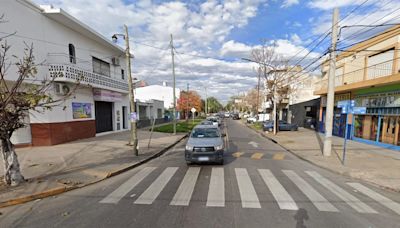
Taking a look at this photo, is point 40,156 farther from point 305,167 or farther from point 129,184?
point 305,167

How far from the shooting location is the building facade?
40.9ft

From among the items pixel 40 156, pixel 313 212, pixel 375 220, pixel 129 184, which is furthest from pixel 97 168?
pixel 375 220

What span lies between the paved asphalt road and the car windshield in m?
2.17

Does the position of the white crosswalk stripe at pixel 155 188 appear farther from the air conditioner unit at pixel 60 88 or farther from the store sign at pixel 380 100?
the store sign at pixel 380 100

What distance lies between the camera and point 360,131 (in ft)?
52.3

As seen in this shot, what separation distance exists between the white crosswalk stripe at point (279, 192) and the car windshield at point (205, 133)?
2746 mm

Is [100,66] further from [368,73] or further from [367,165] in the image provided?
[368,73]

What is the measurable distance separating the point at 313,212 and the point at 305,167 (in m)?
4.57

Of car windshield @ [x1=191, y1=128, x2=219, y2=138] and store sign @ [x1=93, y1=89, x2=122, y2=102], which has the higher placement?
store sign @ [x1=93, y1=89, x2=122, y2=102]

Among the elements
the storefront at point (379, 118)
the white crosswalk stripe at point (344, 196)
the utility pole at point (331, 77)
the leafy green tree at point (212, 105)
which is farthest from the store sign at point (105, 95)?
the leafy green tree at point (212, 105)

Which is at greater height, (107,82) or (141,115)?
(107,82)

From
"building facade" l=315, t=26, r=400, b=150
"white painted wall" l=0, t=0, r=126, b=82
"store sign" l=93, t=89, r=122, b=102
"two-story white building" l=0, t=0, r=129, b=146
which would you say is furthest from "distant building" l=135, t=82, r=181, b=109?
"building facade" l=315, t=26, r=400, b=150

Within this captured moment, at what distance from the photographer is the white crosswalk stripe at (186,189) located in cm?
487

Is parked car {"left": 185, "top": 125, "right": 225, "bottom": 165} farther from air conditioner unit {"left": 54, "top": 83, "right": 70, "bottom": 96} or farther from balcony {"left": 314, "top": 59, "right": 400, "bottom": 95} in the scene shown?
balcony {"left": 314, "top": 59, "right": 400, "bottom": 95}
